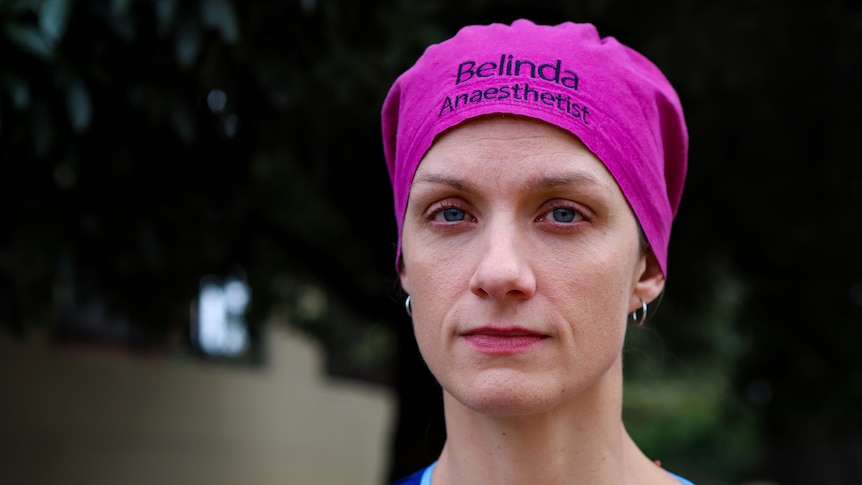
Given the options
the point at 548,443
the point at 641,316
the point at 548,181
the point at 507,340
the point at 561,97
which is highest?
the point at 561,97

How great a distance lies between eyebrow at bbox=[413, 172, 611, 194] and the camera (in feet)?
6.70

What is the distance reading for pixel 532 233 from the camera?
6.77ft

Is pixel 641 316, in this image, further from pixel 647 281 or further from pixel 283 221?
pixel 283 221

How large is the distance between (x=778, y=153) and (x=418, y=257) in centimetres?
503

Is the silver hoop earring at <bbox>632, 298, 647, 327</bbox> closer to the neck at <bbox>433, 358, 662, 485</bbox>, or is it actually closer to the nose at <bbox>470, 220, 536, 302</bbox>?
the neck at <bbox>433, 358, 662, 485</bbox>

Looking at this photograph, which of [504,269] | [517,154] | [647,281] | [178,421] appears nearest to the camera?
[504,269]

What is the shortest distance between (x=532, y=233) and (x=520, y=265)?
0.33 feet

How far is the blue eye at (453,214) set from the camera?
7.00ft

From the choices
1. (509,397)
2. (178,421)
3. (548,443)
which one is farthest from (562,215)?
(178,421)

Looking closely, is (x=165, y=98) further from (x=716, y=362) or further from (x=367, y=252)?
(x=716, y=362)

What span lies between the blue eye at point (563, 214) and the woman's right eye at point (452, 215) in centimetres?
19

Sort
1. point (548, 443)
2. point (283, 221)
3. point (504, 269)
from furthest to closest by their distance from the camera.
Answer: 1. point (283, 221)
2. point (548, 443)
3. point (504, 269)

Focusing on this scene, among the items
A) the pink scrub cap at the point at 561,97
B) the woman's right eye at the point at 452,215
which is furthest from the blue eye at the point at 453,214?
the pink scrub cap at the point at 561,97

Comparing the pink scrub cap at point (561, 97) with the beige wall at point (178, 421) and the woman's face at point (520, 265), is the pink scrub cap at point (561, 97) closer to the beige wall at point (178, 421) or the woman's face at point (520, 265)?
the woman's face at point (520, 265)
